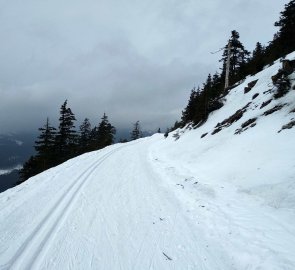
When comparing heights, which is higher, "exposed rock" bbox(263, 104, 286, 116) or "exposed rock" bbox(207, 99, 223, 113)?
"exposed rock" bbox(207, 99, 223, 113)

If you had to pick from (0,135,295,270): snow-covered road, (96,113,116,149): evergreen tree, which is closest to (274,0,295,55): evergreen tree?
(0,135,295,270): snow-covered road

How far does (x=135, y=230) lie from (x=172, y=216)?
4.66ft

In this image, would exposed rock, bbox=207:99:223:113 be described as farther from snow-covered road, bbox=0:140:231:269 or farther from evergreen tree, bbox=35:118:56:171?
evergreen tree, bbox=35:118:56:171

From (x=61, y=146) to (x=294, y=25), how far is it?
35.0 m

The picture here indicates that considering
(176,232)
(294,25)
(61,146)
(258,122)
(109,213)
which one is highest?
(294,25)

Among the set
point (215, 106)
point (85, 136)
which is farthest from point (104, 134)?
point (215, 106)

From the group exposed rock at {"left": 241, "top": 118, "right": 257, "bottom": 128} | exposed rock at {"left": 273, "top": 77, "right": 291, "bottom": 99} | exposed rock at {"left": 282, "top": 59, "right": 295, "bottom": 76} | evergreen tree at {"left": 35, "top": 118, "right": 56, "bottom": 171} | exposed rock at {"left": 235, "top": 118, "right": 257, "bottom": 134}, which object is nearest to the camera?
exposed rock at {"left": 235, "top": 118, "right": 257, "bottom": 134}

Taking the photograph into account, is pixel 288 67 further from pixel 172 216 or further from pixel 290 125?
pixel 172 216

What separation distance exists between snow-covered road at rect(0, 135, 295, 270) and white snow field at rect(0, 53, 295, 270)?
2 cm

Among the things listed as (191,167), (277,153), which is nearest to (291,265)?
(277,153)

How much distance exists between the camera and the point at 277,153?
386 inches

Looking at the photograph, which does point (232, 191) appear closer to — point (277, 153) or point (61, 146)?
point (277, 153)

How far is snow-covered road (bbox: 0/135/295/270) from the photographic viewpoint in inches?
206

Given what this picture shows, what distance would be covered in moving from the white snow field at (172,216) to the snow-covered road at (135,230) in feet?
0.07
